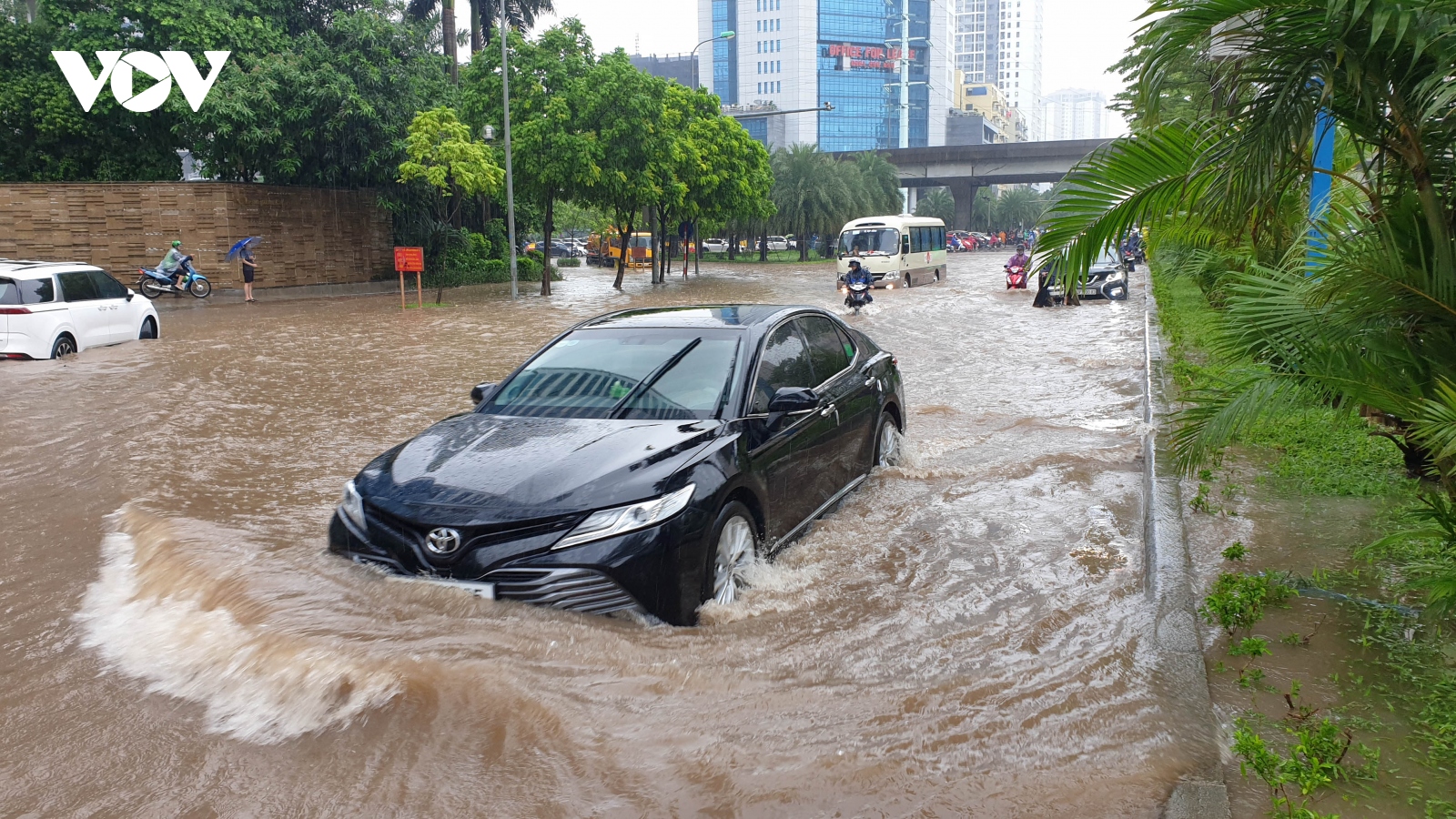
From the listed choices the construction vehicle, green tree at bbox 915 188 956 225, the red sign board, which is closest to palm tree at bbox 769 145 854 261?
the construction vehicle

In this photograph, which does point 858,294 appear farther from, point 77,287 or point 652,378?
point 652,378

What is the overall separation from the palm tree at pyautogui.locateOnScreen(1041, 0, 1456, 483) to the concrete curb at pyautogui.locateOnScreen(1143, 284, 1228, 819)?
648 millimetres

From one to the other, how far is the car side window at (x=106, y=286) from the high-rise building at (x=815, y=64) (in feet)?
391

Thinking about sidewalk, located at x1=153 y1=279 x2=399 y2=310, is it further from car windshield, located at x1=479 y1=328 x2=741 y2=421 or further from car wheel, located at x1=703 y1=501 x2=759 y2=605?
car wheel, located at x1=703 y1=501 x2=759 y2=605

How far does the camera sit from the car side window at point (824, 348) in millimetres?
6566

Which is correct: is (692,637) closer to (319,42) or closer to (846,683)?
(846,683)

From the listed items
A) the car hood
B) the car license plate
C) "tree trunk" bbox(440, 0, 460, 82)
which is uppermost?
"tree trunk" bbox(440, 0, 460, 82)

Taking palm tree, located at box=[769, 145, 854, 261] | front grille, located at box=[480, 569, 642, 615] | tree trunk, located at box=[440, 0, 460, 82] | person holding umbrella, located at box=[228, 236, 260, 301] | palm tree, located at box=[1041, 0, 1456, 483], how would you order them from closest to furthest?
palm tree, located at box=[1041, 0, 1456, 483] → front grille, located at box=[480, 569, 642, 615] → person holding umbrella, located at box=[228, 236, 260, 301] → tree trunk, located at box=[440, 0, 460, 82] → palm tree, located at box=[769, 145, 854, 261]

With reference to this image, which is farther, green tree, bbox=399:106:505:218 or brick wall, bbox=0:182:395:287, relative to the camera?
green tree, bbox=399:106:505:218

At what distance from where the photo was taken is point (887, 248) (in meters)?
34.7

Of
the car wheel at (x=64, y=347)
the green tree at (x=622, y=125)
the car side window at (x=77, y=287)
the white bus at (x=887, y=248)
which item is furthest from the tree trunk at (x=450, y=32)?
the car wheel at (x=64, y=347)

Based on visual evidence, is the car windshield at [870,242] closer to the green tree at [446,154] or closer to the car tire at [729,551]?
the green tree at [446,154]

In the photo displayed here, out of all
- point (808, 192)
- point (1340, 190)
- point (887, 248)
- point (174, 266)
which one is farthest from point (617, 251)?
point (1340, 190)

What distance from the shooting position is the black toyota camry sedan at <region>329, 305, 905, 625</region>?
4.37m
